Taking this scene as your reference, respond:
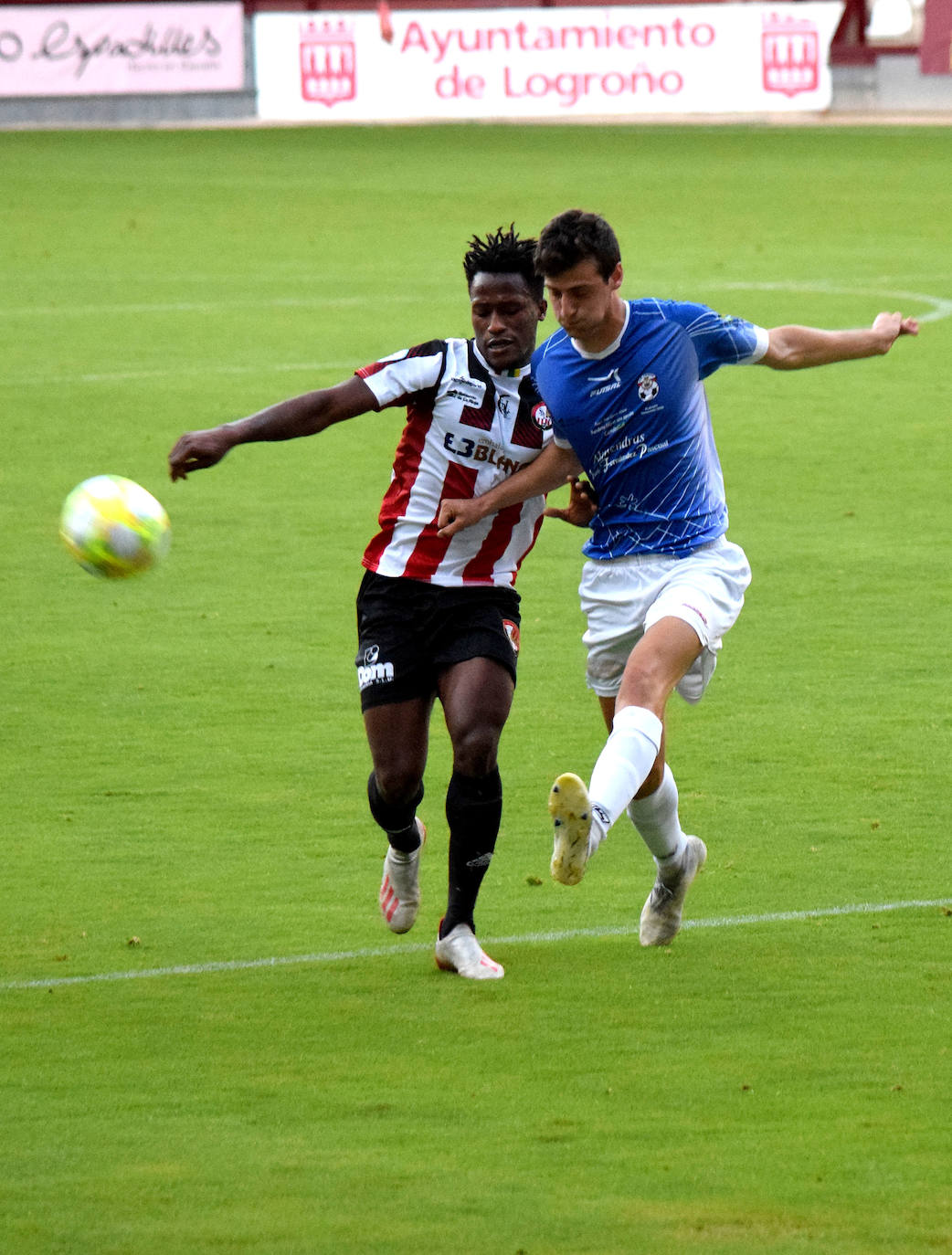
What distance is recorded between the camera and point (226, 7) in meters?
37.2

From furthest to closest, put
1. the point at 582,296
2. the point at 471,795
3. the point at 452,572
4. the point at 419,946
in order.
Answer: the point at 419,946
the point at 452,572
the point at 471,795
the point at 582,296

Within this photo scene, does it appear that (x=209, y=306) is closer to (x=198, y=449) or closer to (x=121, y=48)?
(x=198, y=449)

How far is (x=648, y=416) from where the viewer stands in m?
5.95

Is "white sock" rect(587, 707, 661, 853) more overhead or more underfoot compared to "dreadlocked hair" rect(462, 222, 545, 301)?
more underfoot

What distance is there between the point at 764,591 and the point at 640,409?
4.85 m

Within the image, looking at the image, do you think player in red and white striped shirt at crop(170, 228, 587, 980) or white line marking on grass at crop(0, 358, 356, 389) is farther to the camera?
white line marking on grass at crop(0, 358, 356, 389)

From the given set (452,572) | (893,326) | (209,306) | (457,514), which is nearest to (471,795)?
(452,572)

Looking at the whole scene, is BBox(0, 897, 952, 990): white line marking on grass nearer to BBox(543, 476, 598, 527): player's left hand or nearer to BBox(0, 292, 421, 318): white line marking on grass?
BBox(543, 476, 598, 527): player's left hand

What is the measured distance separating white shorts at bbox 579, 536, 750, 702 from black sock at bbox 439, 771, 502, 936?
479 mm

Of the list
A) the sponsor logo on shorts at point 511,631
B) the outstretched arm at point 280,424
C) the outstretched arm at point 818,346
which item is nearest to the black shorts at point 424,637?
the sponsor logo on shorts at point 511,631

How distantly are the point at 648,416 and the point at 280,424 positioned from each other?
997mm

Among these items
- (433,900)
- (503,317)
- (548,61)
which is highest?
(548,61)

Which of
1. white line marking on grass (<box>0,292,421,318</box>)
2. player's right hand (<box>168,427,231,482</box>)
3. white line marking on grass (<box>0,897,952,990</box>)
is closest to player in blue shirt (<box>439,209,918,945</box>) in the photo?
white line marking on grass (<box>0,897,952,990</box>)

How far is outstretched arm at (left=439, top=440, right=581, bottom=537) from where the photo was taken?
5.95 meters
